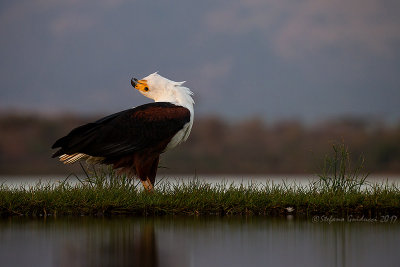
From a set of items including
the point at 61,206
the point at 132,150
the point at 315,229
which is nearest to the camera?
the point at 315,229

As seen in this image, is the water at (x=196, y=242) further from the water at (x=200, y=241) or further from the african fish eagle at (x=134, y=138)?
the african fish eagle at (x=134, y=138)

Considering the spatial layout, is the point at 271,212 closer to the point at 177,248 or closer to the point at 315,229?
the point at 315,229

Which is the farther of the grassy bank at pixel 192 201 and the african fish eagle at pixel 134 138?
the african fish eagle at pixel 134 138

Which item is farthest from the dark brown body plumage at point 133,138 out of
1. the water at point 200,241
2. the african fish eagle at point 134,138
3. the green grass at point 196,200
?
the water at point 200,241

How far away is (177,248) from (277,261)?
1168mm

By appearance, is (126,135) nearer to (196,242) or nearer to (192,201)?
(192,201)

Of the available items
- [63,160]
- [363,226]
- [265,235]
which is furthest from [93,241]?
[63,160]

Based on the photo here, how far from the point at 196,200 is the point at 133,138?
183cm

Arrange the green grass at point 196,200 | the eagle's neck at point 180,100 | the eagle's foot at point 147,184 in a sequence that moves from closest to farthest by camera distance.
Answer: the green grass at point 196,200 < the eagle's foot at point 147,184 < the eagle's neck at point 180,100

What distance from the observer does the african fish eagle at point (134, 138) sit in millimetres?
10328

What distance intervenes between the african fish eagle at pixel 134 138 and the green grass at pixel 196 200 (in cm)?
66

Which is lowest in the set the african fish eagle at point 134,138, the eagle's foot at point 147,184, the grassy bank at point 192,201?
the grassy bank at point 192,201

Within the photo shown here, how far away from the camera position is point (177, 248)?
6.52 meters

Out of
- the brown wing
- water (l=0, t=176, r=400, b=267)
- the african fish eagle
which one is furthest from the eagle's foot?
water (l=0, t=176, r=400, b=267)
